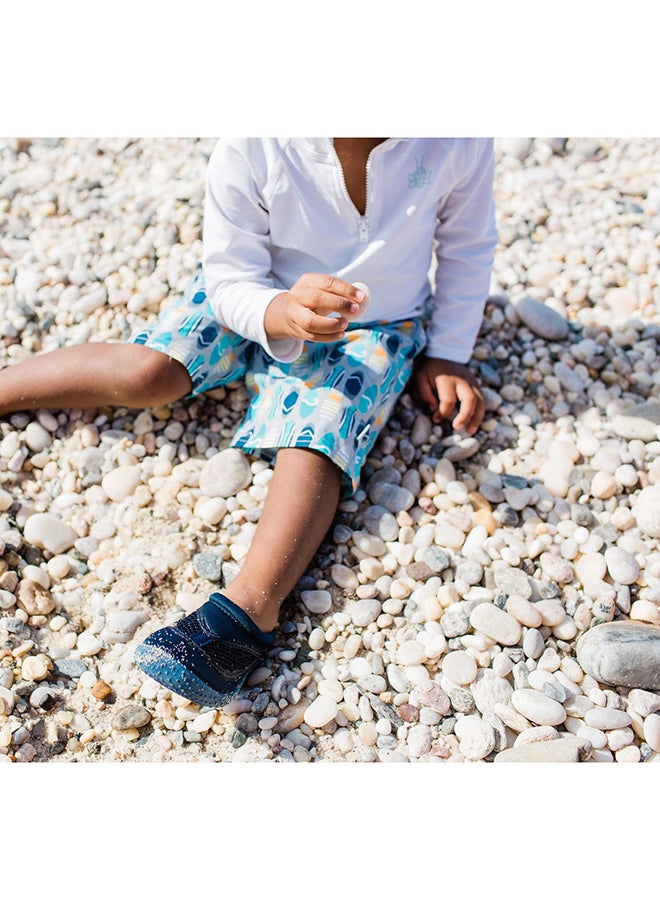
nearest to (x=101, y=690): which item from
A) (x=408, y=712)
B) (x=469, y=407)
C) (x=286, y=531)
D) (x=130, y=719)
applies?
(x=130, y=719)

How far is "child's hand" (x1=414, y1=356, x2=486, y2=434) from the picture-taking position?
1897 millimetres

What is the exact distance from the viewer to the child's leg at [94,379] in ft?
5.90

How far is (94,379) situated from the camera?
183 centimetres

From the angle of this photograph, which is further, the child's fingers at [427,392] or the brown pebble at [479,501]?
the child's fingers at [427,392]

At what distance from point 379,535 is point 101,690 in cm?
63

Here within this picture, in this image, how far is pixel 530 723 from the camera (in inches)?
59.1

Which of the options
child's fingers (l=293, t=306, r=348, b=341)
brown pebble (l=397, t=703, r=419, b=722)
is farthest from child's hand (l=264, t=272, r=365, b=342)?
brown pebble (l=397, t=703, r=419, b=722)

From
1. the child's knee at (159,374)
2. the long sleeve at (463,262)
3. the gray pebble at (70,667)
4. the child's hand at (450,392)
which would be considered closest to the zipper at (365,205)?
the long sleeve at (463,262)

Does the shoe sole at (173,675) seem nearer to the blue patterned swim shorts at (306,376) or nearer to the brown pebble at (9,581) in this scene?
the brown pebble at (9,581)

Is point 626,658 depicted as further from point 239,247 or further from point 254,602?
point 239,247

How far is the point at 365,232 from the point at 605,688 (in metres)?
1.02

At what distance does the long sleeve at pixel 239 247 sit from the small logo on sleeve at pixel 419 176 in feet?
0.99
